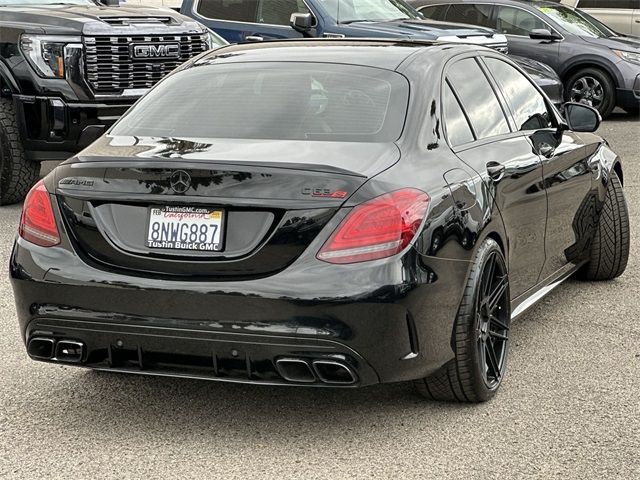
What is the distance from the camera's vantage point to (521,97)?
623 cm

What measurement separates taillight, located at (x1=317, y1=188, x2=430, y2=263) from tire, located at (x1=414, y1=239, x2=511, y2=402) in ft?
1.77

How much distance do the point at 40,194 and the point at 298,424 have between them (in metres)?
1.34

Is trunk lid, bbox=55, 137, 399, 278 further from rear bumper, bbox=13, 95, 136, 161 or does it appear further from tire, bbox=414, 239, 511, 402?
rear bumper, bbox=13, 95, 136, 161

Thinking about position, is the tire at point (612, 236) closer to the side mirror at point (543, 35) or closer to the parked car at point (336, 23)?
the parked car at point (336, 23)

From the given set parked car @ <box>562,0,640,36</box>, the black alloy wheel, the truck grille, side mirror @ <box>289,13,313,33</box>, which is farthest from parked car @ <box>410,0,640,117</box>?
the black alloy wheel

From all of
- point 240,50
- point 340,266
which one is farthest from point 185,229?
point 240,50

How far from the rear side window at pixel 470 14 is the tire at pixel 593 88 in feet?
5.19

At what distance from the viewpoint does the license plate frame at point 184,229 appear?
14.2 feet

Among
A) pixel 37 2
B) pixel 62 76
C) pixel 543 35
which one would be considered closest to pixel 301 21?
pixel 37 2

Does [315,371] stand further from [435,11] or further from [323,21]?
[435,11]

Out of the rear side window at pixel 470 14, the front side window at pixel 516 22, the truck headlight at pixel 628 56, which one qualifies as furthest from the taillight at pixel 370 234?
the rear side window at pixel 470 14

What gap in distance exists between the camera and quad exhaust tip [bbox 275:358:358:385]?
432 cm

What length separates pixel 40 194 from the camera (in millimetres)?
4715

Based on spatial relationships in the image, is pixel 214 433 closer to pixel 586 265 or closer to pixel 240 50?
pixel 240 50
